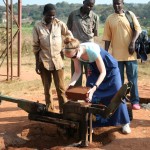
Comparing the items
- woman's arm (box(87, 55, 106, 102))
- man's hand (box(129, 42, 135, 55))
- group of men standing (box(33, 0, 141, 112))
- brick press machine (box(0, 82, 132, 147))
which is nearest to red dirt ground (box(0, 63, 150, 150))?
brick press machine (box(0, 82, 132, 147))

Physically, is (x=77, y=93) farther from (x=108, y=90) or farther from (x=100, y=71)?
(x=108, y=90)

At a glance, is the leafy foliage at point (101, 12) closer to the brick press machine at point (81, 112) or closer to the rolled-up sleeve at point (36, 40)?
the rolled-up sleeve at point (36, 40)

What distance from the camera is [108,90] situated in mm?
4922

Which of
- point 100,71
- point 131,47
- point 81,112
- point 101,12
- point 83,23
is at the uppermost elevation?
point 83,23

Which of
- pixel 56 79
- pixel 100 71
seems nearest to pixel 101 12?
pixel 56 79

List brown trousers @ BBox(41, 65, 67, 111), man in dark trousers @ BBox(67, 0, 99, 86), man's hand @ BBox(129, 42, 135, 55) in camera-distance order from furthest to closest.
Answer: man in dark trousers @ BBox(67, 0, 99, 86)
man's hand @ BBox(129, 42, 135, 55)
brown trousers @ BBox(41, 65, 67, 111)

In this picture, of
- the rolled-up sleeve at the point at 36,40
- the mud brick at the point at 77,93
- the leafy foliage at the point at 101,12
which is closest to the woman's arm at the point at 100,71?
the mud brick at the point at 77,93

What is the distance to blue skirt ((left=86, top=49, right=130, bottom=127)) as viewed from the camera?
480 centimetres

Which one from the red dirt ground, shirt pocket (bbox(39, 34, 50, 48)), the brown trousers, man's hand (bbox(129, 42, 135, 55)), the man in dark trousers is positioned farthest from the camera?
the man in dark trousers

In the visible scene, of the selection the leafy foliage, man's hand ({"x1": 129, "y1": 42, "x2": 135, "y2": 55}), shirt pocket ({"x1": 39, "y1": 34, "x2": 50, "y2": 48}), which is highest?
shirt pocket ({"x1": 39, "y1": 34, "x2": 50, "y2": 48})

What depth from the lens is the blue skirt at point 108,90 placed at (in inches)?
189

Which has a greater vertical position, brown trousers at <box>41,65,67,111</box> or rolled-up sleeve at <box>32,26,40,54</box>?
rolled-up sleeve at <box>32,26,40,54</box>

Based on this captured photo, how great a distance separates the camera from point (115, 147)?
4.63m

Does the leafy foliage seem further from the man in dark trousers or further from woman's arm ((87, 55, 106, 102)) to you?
woman's arm ((87, 55, 106, 102))
